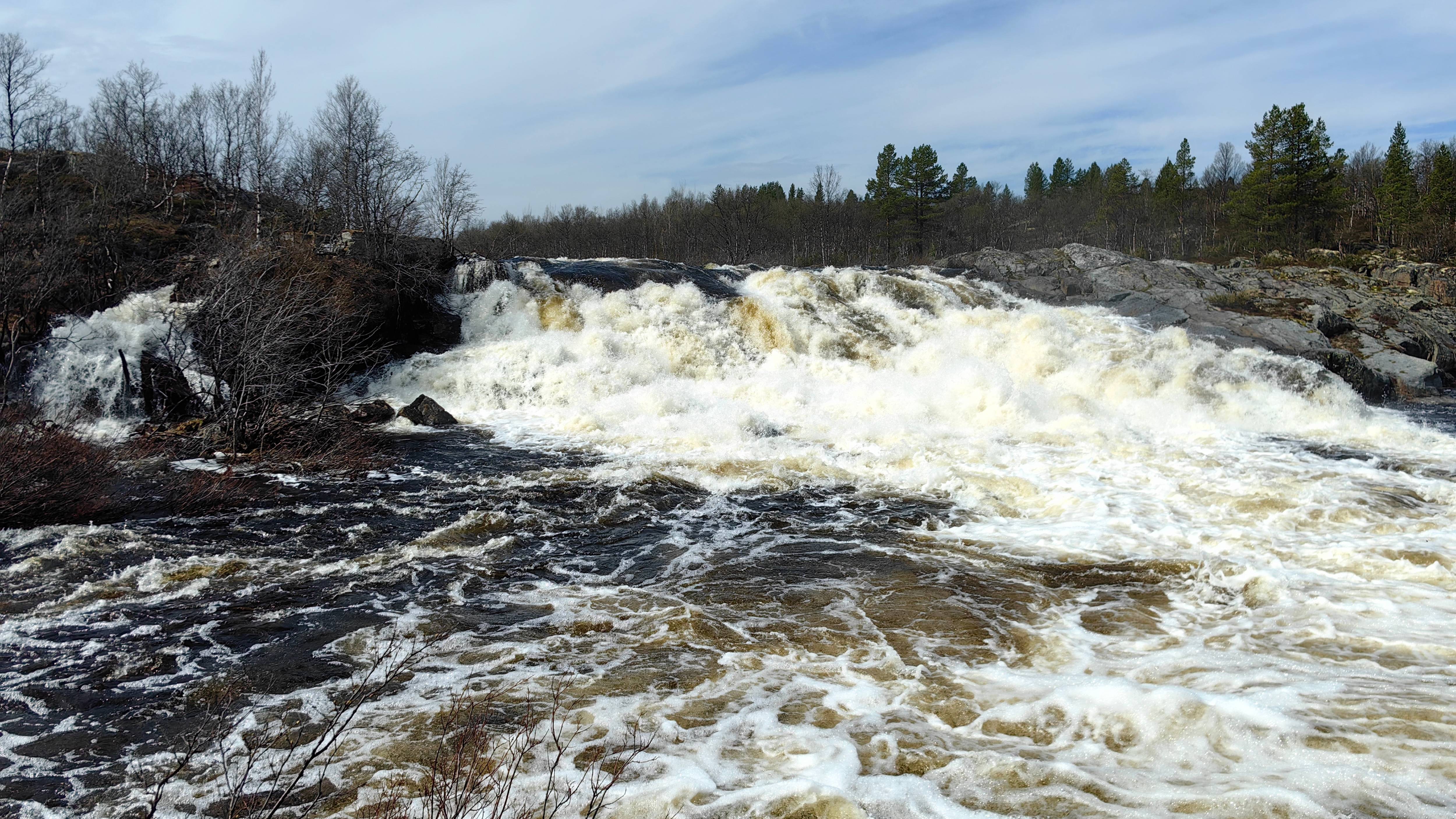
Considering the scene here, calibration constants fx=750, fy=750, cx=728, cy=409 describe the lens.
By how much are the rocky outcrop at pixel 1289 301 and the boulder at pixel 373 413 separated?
21296mm

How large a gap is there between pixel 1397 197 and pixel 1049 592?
57774mm

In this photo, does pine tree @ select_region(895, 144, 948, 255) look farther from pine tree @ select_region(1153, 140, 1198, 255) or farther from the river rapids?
the river rapids

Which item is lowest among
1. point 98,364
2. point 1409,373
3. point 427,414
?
point 427,414

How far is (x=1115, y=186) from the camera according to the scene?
65.1 m

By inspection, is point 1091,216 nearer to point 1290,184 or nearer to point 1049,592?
point 1290,184

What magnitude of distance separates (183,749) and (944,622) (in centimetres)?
548

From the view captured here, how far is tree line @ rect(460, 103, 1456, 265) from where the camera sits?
45.8 m

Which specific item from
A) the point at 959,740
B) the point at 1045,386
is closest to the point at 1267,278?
the point at 1045,386

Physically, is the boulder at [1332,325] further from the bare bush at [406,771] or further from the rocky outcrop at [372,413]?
the bare bush at [406,771]

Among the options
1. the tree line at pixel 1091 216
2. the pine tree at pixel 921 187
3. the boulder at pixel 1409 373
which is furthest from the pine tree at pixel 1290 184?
the boulder at pixel 1409 373

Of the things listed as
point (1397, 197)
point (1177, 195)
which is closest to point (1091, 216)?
point (1177, 195)

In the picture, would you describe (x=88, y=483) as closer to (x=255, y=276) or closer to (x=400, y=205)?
(x=255, y=276)

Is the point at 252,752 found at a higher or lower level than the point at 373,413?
lower

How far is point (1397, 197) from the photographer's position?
1850 inches
